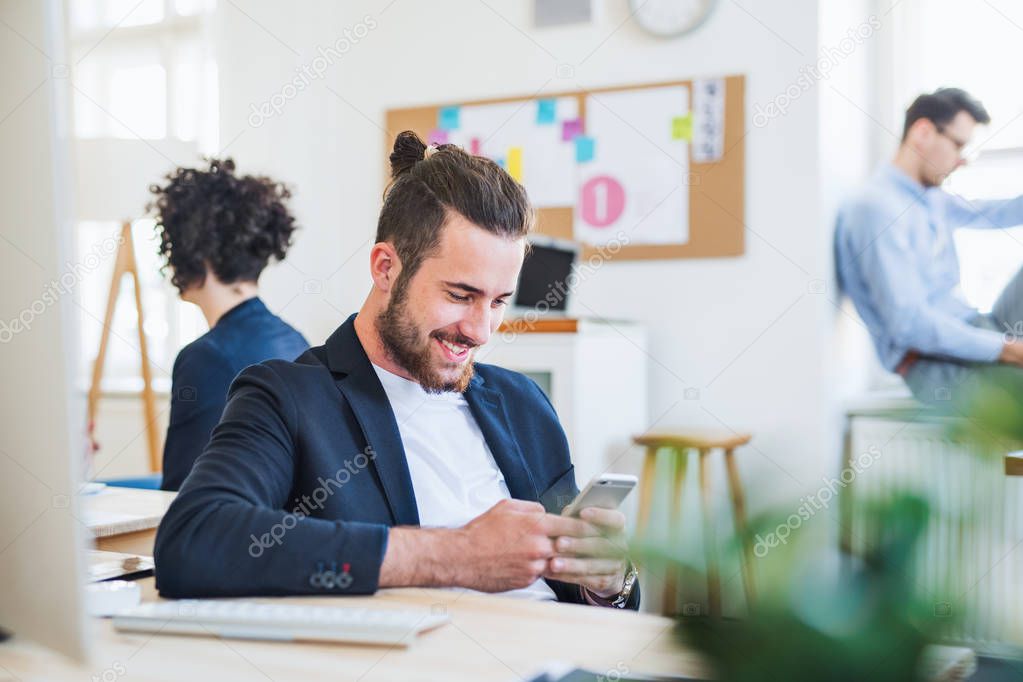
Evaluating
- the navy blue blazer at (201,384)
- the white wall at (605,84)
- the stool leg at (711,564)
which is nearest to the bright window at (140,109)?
the white wall at (605,84)

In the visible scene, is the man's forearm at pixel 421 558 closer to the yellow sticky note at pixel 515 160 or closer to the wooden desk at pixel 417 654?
the wooden desk at pixel 417 654

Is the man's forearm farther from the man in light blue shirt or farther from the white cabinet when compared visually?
the man in light blue shirt

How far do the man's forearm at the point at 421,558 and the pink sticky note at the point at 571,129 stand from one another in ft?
→ 8.84

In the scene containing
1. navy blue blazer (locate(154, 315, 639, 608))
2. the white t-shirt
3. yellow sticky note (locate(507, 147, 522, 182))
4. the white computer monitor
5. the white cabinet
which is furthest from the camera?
yellow sticky note (locate(507, 147, 522, 182))

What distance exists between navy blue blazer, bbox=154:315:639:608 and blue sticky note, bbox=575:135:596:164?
2103 mm

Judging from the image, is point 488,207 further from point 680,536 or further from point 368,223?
point 368,223

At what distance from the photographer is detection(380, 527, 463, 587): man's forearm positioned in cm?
122

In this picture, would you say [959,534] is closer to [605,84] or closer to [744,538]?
[744,538]

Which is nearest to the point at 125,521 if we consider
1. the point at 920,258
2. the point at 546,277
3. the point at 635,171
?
the point at 546,277

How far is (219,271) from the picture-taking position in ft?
8.24

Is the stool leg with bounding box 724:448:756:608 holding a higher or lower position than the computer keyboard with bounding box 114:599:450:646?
higher

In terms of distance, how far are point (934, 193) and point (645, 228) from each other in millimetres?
986

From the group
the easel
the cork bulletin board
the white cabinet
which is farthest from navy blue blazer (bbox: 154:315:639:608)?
the easel

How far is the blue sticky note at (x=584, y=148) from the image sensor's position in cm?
375
